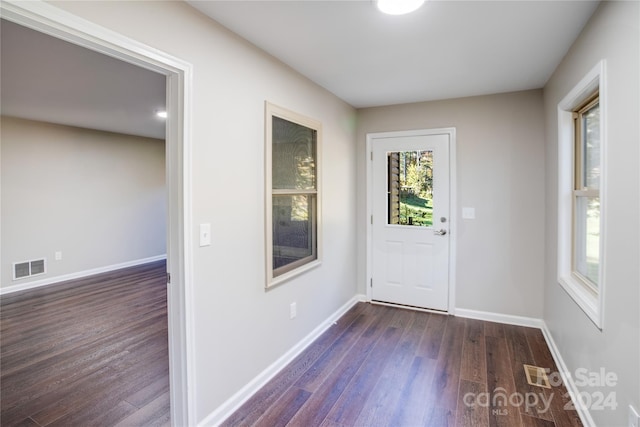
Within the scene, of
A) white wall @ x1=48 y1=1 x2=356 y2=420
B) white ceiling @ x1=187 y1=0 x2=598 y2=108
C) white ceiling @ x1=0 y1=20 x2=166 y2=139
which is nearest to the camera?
white wall @ x1=48 y1=1 x2=356 y2=420

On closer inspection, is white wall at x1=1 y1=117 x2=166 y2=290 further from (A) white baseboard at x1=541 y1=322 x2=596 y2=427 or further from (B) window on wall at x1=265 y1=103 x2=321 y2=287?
(A) white baseboard at x1=541 y1=322 x2=596 y2=427

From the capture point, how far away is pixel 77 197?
16.7ft

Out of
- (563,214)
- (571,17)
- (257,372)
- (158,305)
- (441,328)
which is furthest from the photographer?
(158,305)

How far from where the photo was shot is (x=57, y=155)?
4.82 metres

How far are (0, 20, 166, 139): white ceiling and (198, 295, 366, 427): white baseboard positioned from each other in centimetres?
247

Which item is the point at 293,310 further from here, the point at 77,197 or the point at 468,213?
the point at 77,197

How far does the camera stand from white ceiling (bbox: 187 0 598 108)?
1.78m

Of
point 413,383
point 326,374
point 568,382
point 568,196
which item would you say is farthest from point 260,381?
point 568,196

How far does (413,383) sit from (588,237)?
1.56m

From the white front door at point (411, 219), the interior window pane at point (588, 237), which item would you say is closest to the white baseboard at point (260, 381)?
the white front door at point (411, 219)

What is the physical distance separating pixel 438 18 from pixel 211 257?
6.18 feet

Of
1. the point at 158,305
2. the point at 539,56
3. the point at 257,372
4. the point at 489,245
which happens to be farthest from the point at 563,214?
the point at 158,305

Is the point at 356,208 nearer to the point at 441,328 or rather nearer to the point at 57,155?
the point at 441,328

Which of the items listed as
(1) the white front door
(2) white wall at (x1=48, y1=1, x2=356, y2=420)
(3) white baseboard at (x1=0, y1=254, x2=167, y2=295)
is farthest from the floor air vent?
(3) white baseboard at (x1=0, y1=254, x2=167, y2=295)
